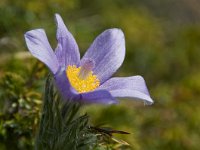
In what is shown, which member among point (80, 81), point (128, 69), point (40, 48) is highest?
point (40, 48)

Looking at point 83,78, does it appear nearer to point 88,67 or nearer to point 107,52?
point 88,67

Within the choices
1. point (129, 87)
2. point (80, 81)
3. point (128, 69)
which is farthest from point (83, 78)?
point (128, 69)

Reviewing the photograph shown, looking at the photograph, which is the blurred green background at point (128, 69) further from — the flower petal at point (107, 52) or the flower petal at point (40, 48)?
the flower petal at point (40, 48)

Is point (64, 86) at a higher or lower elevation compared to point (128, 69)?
higher

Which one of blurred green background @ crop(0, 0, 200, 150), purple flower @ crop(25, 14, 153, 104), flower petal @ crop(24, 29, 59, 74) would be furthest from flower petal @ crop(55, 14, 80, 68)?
blurred green background @ crop(0, 0, 200, 150)

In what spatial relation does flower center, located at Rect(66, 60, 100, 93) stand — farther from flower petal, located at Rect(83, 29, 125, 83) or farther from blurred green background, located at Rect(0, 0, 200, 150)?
blurred green background, located at Rect(0, 0, 200, 150)

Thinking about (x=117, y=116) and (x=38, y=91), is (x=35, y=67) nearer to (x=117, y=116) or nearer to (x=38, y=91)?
A: (x=38, y=91)

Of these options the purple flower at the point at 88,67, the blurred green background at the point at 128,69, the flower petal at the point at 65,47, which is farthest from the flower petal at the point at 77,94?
the blurred green background at the point at 128,69
